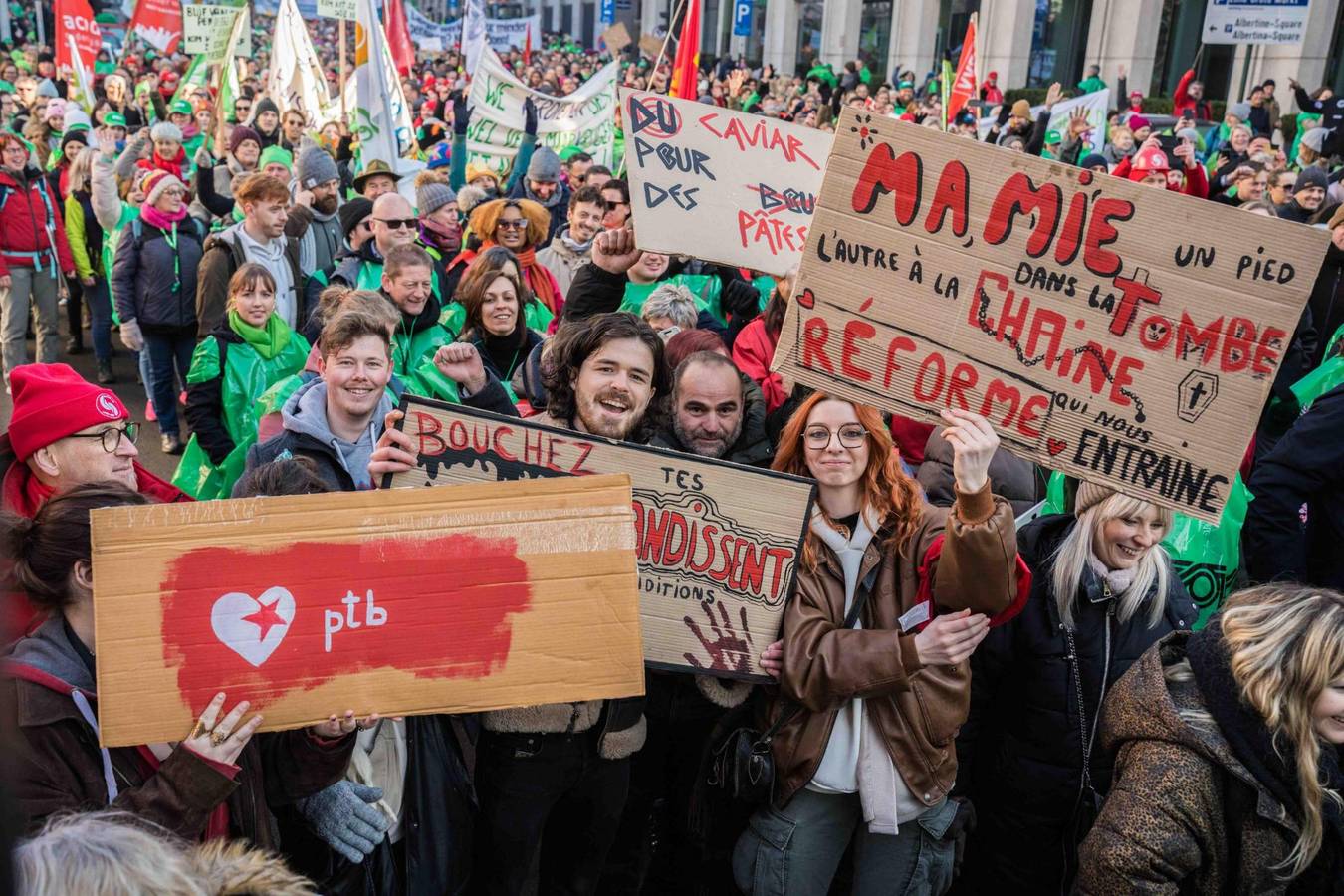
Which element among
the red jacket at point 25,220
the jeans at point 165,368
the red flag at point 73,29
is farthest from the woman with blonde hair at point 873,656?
the red flag at point 73,29

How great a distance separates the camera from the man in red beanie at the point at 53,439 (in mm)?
2896

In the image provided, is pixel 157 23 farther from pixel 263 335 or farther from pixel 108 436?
pixel 108 436

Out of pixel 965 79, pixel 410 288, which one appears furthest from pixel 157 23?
pixel 410 288

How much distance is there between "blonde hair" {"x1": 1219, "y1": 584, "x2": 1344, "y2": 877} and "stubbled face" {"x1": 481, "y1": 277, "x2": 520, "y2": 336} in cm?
311

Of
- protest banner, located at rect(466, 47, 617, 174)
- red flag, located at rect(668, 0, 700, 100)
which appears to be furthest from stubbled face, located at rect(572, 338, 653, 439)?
protest banner, located at rect(466, 47, 617, 174)

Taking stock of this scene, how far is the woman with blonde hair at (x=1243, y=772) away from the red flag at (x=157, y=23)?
14.9 metres

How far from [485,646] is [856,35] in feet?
104

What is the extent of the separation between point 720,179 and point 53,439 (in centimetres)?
247

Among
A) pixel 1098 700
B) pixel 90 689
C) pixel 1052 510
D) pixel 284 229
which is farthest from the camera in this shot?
pixel 284 229

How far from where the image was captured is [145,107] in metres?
16.3

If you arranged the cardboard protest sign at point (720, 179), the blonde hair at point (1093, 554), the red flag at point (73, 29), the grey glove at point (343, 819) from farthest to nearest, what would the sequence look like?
the red flag at point (73, 29) < the cardboard protest sign at point (720, 179) < the blonde hair at point (1093, 554) < the grey glove at point (343, 819)

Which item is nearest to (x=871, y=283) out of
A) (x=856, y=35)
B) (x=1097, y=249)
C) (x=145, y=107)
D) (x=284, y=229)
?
(x=1097, y=249)

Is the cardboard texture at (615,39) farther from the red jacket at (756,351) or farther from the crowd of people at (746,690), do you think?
the red jacket at (756,351)

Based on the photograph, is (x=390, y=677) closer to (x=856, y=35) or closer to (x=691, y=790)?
(x=691, y=790)
